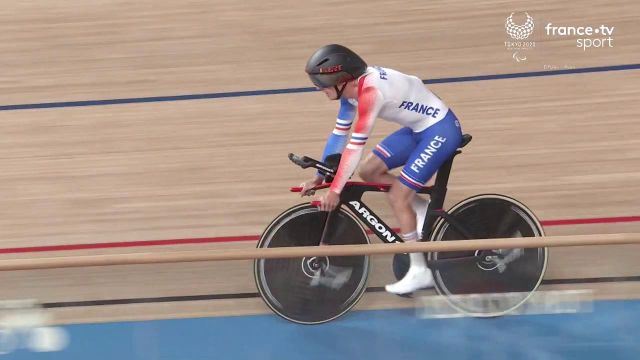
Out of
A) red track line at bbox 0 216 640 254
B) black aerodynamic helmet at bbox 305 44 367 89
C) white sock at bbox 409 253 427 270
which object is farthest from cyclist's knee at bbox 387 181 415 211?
white sock at bbox 409 253 427 270

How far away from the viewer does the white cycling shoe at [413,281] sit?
A: 6.57ft

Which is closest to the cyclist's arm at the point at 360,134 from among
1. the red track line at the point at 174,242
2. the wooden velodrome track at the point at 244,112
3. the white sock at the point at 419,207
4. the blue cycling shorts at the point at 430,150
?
the blue cycling shorts at the point at 430,150

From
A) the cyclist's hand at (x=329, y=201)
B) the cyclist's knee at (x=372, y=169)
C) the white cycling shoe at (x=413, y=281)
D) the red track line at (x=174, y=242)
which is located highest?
the cyclist's knee at (x=372, y=169)

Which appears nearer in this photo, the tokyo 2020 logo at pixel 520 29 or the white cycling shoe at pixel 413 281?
the white cycling shoe at pixel 413 281

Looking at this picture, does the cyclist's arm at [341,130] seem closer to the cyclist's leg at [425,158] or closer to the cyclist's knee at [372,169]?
the cyclist's knee at [372,169]

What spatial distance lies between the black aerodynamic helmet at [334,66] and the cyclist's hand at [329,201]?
0.35 metres

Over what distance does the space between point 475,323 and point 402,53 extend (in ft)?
5.84

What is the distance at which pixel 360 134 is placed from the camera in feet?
8.63

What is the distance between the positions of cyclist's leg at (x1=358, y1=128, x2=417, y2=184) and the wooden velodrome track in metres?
0.40

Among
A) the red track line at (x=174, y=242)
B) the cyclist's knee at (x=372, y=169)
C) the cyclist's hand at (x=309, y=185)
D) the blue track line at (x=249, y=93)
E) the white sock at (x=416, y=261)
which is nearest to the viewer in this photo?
the white sock at (x=416, y=261)

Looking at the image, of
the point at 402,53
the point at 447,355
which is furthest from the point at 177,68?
the point at 447,355

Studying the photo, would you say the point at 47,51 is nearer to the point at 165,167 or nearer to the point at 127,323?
the point at 165,167

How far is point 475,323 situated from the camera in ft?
6.32

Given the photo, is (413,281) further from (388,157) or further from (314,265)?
(388,157)
